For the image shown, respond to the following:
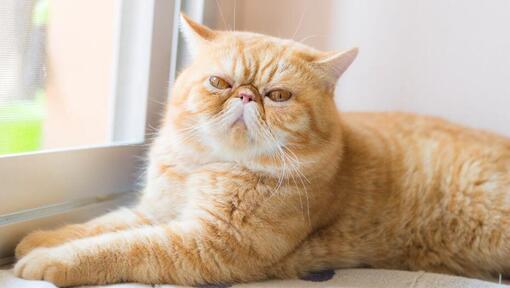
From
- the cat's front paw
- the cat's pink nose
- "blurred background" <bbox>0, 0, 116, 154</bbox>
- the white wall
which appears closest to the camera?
the cat's front paw

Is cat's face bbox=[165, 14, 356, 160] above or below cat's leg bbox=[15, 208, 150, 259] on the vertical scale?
above

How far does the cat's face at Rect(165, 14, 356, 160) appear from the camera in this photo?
4.69 feet

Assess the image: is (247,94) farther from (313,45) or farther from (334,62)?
(313,45)

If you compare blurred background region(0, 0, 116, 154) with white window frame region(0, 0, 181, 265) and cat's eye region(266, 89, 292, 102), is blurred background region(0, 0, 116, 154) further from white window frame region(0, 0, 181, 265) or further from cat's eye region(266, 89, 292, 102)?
cat's eye region(266, 89, 292, 102)

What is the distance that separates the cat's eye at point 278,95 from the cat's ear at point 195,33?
10.9 inches

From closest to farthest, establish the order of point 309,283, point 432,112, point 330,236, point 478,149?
1. point 309,283
2. point 330,236
3. point 478,149
4. point 432,112

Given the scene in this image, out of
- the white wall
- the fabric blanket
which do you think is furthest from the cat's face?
the white wall

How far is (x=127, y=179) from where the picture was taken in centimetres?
196

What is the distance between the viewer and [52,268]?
4.27 feet

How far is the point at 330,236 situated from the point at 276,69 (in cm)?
48

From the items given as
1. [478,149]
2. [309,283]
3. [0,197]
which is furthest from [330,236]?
[0,197]

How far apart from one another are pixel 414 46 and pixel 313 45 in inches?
15.0

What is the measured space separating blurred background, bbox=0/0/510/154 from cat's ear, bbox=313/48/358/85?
64cm

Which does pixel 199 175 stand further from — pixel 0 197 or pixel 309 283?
pixel 0 197
